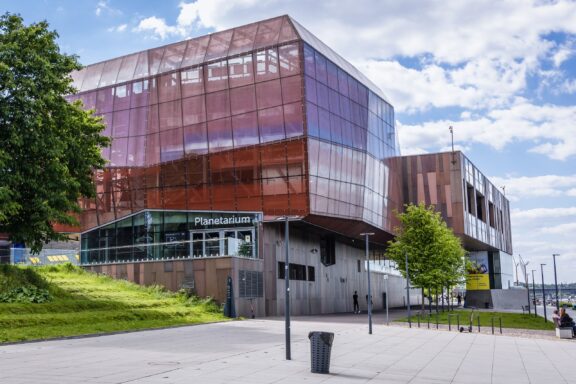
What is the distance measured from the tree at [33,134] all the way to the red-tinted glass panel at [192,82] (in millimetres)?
17569

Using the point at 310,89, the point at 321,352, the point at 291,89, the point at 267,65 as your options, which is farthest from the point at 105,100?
the point at 321,352

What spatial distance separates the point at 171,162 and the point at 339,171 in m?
13.5

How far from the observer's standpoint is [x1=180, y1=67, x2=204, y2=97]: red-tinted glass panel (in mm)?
51625

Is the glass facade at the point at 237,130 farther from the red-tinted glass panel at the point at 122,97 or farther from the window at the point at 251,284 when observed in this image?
the window at the point at 251,284

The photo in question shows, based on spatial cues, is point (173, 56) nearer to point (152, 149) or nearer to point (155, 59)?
point (155, 59)

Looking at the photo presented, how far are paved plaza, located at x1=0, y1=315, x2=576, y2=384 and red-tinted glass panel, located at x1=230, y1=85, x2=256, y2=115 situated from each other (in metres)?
22.7

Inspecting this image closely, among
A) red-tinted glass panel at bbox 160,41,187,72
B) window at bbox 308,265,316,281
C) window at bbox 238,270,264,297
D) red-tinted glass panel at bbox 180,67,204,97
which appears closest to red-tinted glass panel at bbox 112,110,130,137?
red-tinted glass panel at bbox 160,41,187,72

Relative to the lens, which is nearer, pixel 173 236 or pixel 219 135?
pixel 219 135

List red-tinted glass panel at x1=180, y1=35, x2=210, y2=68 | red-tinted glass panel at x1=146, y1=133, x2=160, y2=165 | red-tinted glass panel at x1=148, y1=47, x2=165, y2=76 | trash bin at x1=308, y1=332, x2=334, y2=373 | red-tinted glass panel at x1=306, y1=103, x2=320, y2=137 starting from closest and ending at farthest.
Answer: trash bin at x1=308, y1=332, x2=334, y2=373, red-tinted glass panel at x1=306, y1=103, x2=320, y2=137, red-tinted glass panel at x1=180, y1=35, x2=210, y2=68, red-tinted glass panel at x1=146, y1=133, x2=160, y2=165, red-tinted glass panel at x1=148, y1=47, x2=165, y2=76

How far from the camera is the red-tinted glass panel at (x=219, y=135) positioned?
163 ft

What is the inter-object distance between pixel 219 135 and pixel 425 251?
2073 centimetres

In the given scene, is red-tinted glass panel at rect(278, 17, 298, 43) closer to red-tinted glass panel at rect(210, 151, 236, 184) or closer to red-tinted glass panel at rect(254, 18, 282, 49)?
red-tinted glass panel at rect(254, 18, 282, 49)

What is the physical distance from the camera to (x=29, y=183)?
31312 mm

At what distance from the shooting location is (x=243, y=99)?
49281 mm
